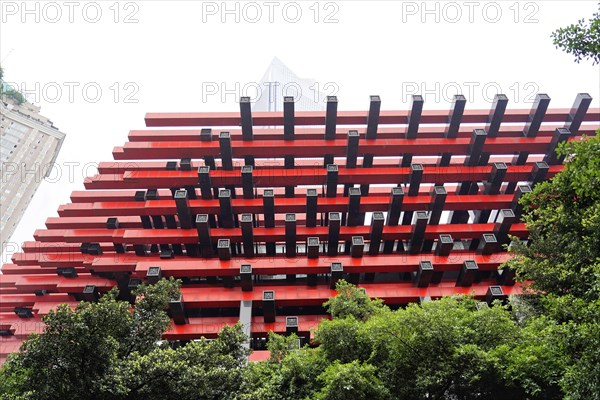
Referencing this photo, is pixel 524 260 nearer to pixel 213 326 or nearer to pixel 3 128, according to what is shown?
pixel 213 326

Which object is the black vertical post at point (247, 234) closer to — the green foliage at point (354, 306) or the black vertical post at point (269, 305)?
the black vertical post at point (269, 305)

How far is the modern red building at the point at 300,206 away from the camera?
24.7 metres

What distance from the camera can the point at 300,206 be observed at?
25641 mm

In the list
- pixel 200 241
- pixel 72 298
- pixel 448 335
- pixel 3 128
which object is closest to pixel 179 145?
pixel 200 241

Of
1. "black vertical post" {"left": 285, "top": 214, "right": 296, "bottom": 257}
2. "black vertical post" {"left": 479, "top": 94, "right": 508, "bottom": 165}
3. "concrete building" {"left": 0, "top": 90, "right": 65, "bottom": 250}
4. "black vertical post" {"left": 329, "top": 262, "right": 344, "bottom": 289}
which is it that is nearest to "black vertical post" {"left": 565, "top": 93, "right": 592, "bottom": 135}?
"black vertical post" {"left": 479, "top": 94, "right": 508, "bottom": 165}

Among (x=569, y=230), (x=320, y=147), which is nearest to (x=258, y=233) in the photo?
(x=320, y=147)

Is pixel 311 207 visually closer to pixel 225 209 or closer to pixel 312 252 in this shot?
pixel 312 252

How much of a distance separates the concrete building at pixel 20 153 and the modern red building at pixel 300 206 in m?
42.1

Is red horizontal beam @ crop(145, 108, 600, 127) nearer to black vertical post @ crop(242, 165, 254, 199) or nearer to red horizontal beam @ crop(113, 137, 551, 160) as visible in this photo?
red horizontal beam @ crop(113, 137, 551, 160)

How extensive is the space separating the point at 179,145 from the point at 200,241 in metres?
5.50

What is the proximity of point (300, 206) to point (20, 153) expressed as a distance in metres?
55.2

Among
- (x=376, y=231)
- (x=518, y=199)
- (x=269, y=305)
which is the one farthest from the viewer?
(x=376, y=231)

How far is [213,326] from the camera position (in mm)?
23875

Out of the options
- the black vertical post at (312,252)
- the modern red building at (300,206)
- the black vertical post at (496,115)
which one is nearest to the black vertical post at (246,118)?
the modern red building at (300,206)
